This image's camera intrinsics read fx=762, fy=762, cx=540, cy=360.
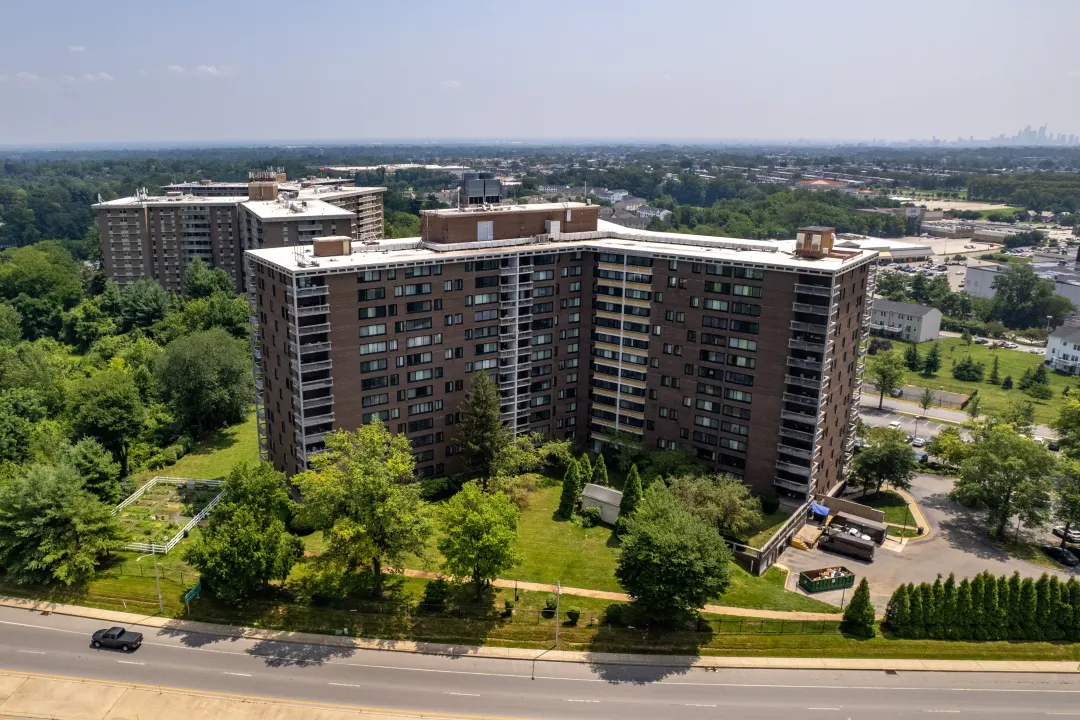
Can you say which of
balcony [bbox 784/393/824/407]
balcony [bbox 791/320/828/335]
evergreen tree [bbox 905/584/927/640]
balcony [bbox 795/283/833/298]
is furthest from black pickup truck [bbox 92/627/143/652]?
balcony [bbox 795/283/833/298]

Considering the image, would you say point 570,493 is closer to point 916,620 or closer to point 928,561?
point 916,620

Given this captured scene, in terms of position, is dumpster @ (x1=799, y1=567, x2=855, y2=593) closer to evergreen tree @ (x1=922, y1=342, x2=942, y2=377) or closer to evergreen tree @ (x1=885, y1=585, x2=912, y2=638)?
evergreen tree @ (x1=885, y1=585, x2=912, y2=638)

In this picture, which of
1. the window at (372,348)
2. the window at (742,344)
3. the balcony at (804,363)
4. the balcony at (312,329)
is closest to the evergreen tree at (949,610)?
the balcony at (804,363)

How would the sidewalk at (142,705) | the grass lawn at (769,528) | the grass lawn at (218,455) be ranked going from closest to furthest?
the sidewalk at (142,705) → the grass lawn at (769,528) → the grass lawn at (218,455)

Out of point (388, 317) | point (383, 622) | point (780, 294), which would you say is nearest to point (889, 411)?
point (780, 294)

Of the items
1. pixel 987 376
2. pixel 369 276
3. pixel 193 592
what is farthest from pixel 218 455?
pixel 987 376

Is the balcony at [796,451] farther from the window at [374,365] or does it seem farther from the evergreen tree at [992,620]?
the window at [374,365]
